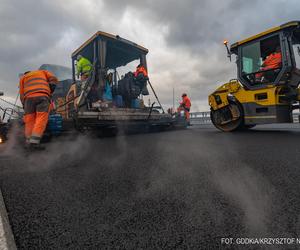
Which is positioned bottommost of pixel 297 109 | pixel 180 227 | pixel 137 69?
pixel 180 227

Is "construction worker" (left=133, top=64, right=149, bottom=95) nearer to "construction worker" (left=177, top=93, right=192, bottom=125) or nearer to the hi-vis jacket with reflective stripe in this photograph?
the hi-vis jacket with reflective stripe

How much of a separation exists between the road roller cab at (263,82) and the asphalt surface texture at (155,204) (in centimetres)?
250

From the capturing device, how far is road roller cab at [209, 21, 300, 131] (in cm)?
398

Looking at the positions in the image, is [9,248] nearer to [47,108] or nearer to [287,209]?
[287,209]

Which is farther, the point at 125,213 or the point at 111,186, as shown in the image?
the point at 111,186

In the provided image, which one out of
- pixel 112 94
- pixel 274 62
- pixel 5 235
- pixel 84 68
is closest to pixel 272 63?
pixel 274 62

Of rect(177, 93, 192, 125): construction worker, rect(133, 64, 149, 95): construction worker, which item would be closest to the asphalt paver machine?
rect(133, 64, 149, 95): construction worker

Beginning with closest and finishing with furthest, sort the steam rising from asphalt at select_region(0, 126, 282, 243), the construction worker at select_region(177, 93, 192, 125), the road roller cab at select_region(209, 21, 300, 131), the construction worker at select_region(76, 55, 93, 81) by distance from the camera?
the steam rising from asphalt at select_region(0, 126, 282, 243)
the road roller cab at select_region(209, 21, 300, 131)
the construction worker at select_region(76, 55, 93, 81)
the construction worker at select_region(177, 93, 192, 125)

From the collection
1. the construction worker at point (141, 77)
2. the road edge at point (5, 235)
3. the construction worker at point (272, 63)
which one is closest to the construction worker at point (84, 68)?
the construction worker at point (141, 77)

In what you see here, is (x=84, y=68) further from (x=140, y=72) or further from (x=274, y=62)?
(x=274, y=62)

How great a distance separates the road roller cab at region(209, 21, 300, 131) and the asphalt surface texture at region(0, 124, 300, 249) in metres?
2.50

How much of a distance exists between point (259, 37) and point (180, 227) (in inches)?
192

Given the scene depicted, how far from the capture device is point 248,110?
443 cm

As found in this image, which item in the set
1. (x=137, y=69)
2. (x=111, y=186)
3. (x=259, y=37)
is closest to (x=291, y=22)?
(x=259, y=37)
